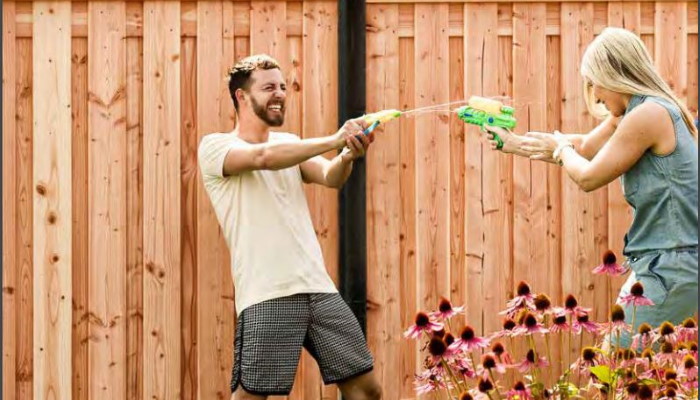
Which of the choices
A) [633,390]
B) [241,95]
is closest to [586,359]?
[633,390]

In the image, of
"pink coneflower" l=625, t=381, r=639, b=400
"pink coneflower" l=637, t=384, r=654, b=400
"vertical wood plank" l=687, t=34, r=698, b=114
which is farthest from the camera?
"vertical wood plank" l=687, t=34, r=698, b=114

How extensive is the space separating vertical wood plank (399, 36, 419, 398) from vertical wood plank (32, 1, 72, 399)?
1385 millimetres

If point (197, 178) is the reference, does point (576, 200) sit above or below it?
below

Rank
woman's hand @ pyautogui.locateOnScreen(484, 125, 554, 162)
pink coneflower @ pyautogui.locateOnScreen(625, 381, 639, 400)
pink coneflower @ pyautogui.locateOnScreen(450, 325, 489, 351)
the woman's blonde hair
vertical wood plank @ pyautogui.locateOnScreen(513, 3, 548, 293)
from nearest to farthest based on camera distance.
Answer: pink coneflower @ pyautogui.locateOnScreen(625, 381, 639, 400)
pink coneflower @ pyautogui.locateOnScreen(450, 325, 489, 351)
the woman's blonde hair
woman's hand @ pyautogui.locateOnScreen(484, 125, 554, 162)
vertical wood plank @ pyautogui.locateOnScreen(513, 3, 548, 293)

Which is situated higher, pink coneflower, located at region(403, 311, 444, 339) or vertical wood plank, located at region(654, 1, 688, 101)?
vertical wood plank, located at region(654, 1, 688, 101)

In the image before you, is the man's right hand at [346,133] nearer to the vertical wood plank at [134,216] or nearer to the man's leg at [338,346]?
the man's leg at [338,346]

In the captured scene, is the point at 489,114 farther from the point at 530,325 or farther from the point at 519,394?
the point at 519,394

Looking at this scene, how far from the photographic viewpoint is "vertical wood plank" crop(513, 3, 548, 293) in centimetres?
522

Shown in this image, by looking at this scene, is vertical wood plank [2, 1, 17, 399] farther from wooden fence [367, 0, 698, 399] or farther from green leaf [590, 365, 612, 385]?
green leaf [590, 365, 612, 385]

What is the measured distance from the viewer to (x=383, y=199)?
5.16 m

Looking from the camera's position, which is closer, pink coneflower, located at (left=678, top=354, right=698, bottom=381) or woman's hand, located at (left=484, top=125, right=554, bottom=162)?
pink coneflower, located at (left=678, top=354, right=698, bottom=381)

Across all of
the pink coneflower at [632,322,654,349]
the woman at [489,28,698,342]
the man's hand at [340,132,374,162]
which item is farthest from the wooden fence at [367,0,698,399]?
the pink coneflower at [632,322,654,349]

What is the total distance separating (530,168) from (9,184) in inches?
86.3

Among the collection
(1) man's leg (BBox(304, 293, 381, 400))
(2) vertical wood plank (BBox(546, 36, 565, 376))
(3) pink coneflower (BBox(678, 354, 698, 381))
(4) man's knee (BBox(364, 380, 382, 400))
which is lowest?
(4) man's knee (BBox(364, 380, 382, 400))
